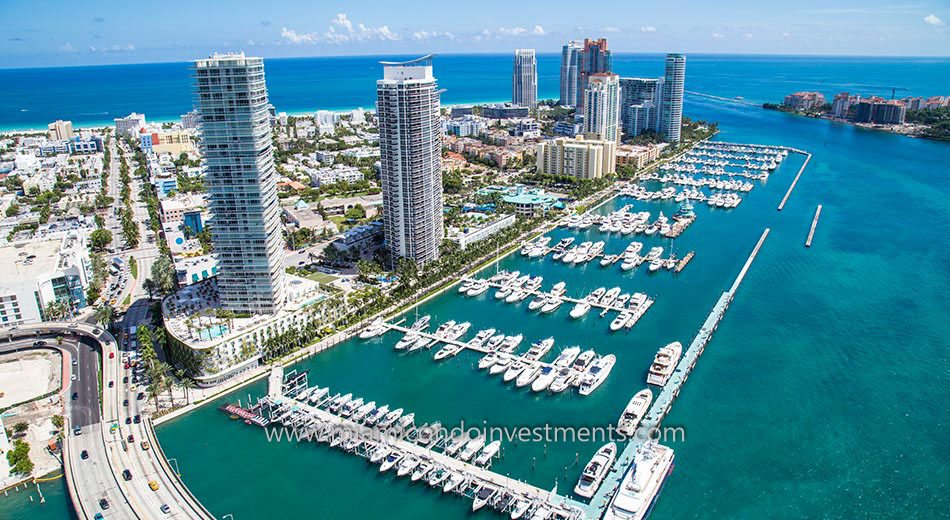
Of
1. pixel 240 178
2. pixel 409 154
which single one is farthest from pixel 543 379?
pixel 240 178

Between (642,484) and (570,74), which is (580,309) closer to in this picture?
(642,484)

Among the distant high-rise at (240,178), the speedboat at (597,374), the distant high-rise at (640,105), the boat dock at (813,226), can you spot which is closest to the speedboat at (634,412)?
the speedboat at (597,374)

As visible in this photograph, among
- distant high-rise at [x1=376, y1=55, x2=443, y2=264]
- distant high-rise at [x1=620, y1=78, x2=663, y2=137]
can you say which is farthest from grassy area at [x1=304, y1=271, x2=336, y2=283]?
distant high-rise at [x1=620, y1=78, x2=663, y2=137]

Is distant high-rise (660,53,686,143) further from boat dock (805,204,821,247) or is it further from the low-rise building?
boat dock (805,204,821,247)

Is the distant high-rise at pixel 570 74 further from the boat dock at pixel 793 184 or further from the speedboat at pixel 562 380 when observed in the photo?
the speedboat at pixel 562 380

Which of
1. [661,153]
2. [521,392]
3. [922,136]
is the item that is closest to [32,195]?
[521,392]

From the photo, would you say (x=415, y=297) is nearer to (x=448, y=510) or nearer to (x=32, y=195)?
(x=448, y=510)

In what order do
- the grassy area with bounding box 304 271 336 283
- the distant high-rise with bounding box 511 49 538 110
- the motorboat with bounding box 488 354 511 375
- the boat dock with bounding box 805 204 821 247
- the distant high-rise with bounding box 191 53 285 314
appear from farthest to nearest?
1. the distant high-rise with bounding box 511 49 538 110
2. the boat dock with bounding box 805 204 821 247
3. the grassy area with bounding box 304 271 336 283
4. the motorboat with bounding box 488 354 511 375
5. the distant high-rise with bounding box 191 53 285 314
